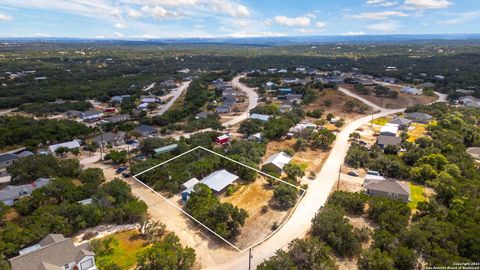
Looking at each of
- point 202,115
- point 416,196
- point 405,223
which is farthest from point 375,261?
point 202,115

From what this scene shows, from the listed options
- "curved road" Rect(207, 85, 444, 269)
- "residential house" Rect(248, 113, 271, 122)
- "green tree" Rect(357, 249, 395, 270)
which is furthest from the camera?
"residential house" Rect(248, 113, 271, 122)

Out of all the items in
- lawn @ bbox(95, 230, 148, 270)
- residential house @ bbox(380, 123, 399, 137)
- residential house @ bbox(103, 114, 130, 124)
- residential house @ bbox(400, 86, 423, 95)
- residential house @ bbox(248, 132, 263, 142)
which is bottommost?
lawn @ bbox(95, 230, 148, 270)

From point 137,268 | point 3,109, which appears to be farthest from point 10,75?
point 137,268

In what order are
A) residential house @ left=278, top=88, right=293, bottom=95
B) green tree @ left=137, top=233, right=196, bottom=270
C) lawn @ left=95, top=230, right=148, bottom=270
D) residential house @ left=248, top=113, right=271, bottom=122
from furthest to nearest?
residential house @ left=278, top=88, right=293, bottom=95 < residential house @ left=248, top=113, right=271, bottom=122 < lawn @ left=95, top=230, right=148, bottom=270 < green tree @ left=137, top=233, right=196, bottom=270

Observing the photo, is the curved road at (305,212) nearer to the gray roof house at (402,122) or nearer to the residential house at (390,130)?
the residential house at (390,130)

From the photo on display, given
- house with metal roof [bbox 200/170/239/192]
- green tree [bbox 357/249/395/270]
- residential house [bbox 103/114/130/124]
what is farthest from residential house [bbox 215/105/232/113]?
green tree [bbox 357/249/395/270]

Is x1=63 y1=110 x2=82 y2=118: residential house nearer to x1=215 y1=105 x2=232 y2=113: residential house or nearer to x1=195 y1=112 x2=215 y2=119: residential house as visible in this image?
x1=195 y1=112 x2=215 y2=119: residential house
